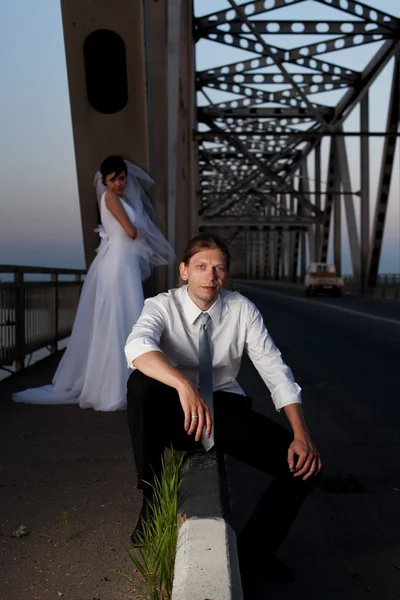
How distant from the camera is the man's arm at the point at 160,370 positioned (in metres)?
3.16

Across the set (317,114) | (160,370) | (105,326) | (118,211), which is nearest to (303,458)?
(160,370)

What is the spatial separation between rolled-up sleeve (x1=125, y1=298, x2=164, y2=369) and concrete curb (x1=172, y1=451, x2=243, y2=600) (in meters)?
0.53

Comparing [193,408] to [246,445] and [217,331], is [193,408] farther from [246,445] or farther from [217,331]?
[217,331]

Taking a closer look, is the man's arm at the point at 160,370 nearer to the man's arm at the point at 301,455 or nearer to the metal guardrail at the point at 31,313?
the man's arm at the point at 301,455

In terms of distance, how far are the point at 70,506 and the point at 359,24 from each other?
1055 inches

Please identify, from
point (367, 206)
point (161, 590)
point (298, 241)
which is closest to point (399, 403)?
point (161, 590)

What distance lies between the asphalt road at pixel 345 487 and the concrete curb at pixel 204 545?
0.44 metres

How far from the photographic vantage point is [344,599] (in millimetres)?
3074

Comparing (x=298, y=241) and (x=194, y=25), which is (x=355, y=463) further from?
(x=298, y=241)

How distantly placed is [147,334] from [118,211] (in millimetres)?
3293

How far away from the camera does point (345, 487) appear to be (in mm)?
4578

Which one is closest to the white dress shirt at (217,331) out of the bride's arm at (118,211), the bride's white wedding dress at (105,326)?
the bride's white wedding dress at (105,326)

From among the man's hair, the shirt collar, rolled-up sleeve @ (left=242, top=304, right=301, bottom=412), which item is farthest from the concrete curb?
the man's hair

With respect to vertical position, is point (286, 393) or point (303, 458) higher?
point (286, 393)
